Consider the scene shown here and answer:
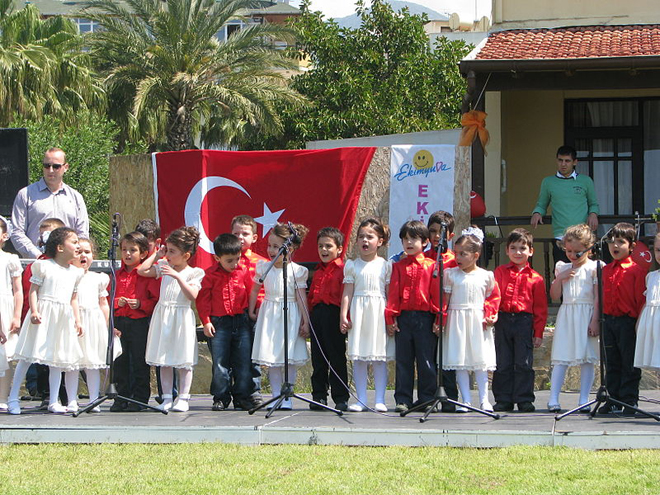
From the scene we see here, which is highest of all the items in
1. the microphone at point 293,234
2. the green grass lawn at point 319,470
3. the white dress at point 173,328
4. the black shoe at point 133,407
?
the microphone at point 293,234

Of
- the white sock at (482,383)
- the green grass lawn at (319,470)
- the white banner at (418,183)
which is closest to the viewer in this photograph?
the green grass lawn at (319,470)

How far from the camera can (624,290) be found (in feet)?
25.6

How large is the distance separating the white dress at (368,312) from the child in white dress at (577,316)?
133 cm

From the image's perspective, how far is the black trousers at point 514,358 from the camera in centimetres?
804

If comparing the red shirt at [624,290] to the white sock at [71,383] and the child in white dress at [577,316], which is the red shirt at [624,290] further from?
the white sock at [71,383]

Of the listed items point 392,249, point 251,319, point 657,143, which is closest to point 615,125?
point 657,143

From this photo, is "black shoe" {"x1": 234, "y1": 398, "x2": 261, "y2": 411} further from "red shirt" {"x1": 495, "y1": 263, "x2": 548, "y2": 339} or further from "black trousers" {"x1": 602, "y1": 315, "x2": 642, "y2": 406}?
"black trousers" {"x1": 602, "y1": 315, "x2": 642, "y2": 406}

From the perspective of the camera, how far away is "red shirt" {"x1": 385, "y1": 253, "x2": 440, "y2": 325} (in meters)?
8.00

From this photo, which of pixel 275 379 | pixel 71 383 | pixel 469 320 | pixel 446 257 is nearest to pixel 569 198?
pixel 446 257

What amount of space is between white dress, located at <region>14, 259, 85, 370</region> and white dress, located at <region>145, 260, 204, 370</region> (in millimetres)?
607

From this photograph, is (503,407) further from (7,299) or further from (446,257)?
(7,299)

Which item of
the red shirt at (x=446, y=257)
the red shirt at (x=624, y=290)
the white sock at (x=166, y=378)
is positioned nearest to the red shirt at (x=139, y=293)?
the white sock at (x=166, y=378)

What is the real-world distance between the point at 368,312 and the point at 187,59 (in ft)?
60.5

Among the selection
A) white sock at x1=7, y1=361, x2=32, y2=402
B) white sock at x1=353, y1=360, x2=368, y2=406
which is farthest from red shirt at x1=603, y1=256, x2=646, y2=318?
white sock at x1=7, y1=361, x2=32, y2=402
